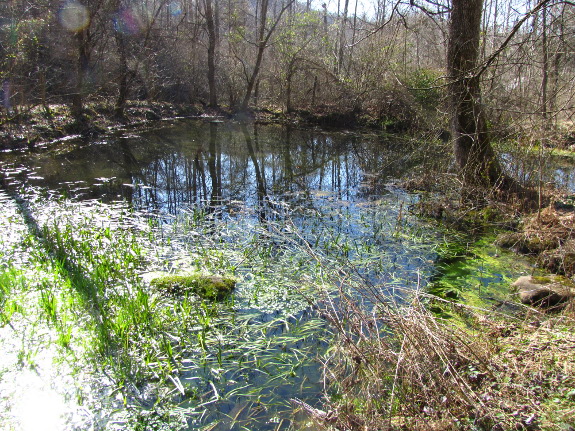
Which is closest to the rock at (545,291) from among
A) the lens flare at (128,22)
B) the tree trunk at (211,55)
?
the lens flare at (128,22)

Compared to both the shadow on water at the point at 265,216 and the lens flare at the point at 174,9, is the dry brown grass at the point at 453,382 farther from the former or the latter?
the lens flare at the point at 174,9

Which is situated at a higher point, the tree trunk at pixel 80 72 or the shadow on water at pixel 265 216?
the tree trunk at pixel 80 72

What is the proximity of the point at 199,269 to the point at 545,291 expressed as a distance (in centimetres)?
400

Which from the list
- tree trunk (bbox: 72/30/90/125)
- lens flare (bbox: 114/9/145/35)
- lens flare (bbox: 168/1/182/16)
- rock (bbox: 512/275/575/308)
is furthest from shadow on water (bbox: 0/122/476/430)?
lens flare (bbox: 168/1/182/16)

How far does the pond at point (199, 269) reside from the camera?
3.37 metres

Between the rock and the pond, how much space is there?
1.99ft

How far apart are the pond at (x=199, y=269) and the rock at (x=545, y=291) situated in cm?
61

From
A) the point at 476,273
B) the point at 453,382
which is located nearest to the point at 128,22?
the point at 476,273

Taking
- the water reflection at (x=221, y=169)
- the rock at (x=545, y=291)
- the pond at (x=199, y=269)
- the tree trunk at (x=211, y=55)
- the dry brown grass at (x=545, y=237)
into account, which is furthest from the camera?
the tree trunk at (x=211, y=55)

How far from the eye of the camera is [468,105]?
26.0ft

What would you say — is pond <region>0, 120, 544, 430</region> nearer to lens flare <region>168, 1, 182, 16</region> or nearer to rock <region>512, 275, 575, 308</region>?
rock <region>512, 275, 575, 308</region>

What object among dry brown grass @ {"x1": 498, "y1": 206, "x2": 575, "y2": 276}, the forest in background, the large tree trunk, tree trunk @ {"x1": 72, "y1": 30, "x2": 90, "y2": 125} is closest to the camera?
dry brown grass @ {"x1": 498, "y1": 206, "x2": 575, "y2": 276}

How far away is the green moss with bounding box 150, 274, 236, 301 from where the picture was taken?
4.78 metres

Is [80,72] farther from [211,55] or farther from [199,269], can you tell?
[199,269]
